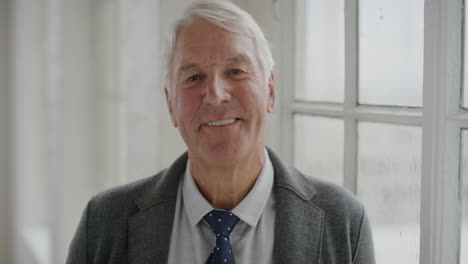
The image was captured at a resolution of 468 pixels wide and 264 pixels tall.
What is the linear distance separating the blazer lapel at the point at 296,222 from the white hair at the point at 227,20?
0.28 meters

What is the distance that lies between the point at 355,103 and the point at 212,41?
518mm

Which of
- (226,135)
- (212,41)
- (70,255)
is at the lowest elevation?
(70,255)

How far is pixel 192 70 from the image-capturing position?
1.30 metres

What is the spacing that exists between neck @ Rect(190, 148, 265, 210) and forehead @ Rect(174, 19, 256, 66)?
26 centimetres

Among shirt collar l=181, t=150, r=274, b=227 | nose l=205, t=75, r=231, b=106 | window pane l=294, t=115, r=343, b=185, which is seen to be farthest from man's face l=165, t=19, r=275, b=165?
window pane l=294, t=115, r=343, b=185

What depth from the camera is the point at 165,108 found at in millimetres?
2277

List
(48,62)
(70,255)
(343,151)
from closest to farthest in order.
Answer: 1. (70,255)
2. (343,151)
3. (48,62)

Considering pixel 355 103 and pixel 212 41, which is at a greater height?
pixel 212 41

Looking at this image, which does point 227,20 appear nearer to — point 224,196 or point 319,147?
point 224,196

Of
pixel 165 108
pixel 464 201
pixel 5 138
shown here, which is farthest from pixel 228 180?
pixel 5 138

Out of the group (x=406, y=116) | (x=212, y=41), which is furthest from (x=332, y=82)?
(x=212, y=41)

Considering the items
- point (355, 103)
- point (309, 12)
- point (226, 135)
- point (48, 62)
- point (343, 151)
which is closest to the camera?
point (226, 135)

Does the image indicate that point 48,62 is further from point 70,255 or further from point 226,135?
point 226,135

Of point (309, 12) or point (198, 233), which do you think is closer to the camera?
point (198, 233)
